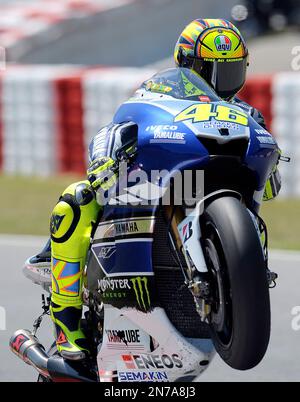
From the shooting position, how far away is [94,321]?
15.1 feet

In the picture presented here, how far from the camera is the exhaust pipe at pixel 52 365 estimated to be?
14.9 ft

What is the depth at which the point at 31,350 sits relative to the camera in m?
4.86

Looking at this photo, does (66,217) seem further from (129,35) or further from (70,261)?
(129,35)

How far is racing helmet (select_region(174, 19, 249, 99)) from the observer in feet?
14.7

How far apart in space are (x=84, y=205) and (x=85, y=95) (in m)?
8.00

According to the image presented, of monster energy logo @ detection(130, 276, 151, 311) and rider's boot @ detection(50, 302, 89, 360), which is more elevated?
monster energy logo @ detection(130, 276, 151, 311)

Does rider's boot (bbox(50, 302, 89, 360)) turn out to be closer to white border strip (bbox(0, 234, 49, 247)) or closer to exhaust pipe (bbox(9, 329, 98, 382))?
exhaust pipe (bbox(9, 329, 98, 382))

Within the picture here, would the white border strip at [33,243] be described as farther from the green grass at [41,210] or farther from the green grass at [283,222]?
the green grass at [283,222]

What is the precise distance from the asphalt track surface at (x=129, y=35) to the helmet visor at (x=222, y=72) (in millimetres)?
13513

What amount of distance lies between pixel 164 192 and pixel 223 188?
21cm

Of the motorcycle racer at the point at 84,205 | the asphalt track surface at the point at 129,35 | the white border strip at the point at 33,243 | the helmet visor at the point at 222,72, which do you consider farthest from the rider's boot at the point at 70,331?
the asphalt track surface at the point at 129,35

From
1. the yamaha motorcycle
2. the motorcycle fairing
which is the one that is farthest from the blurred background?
the yamaha motorcycle
